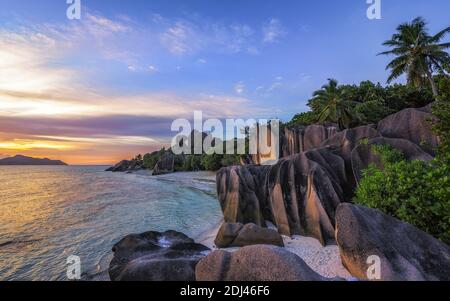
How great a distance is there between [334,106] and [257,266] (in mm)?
30269

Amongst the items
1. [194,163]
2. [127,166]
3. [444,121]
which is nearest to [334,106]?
[444,121]

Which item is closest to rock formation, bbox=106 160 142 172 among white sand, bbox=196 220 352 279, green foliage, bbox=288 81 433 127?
green foliage, bbox=288 81 433 127

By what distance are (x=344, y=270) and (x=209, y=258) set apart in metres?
5.28

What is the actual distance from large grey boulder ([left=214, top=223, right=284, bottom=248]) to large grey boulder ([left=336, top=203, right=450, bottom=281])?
4826mm

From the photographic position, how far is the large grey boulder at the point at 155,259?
8164mm

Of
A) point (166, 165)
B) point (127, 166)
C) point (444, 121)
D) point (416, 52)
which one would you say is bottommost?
point (127, 166)

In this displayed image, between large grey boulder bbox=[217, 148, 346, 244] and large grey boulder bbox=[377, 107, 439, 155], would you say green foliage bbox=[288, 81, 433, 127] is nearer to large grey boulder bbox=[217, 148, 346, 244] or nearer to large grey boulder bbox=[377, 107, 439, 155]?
large grey boulder bbox=[377, 107, 439, 155]

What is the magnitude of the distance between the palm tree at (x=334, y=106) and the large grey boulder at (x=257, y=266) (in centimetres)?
2929

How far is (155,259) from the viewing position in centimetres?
887

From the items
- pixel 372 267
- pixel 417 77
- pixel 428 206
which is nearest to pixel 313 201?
pixel 428 206

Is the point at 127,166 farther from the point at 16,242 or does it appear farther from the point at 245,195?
the point at 245,195

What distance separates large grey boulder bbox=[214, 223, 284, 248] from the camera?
12000 mm

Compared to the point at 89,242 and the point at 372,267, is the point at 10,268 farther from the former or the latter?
the point at 372,267
